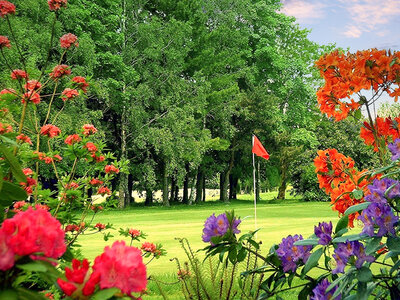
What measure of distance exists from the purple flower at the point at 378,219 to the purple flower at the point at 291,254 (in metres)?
0.34

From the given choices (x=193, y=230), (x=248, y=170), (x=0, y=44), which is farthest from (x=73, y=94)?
(x=248, y=170)

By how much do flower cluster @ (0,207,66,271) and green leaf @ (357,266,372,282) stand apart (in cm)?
99

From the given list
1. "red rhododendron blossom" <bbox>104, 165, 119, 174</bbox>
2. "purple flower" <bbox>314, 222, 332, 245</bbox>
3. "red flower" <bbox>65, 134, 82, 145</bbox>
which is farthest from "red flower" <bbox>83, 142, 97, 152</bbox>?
"purple flower" <bbox>314, 222, 332, 245</bbox>

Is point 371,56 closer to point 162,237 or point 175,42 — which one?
point 162,237

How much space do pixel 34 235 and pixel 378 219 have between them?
1.18m

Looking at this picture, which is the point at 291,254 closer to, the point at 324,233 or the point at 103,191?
the point at 324,233

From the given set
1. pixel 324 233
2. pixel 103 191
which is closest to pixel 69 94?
pixel 103 191

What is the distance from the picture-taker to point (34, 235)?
2.30 feet

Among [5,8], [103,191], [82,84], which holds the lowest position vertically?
[103,191]

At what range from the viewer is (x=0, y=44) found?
303 cm

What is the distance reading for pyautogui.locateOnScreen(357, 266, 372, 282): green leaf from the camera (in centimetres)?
137

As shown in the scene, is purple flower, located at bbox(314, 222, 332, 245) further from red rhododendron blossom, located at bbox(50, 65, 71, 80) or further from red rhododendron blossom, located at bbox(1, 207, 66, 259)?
red rhododendron blossom, located at bbox(50, 65, 71, 80)

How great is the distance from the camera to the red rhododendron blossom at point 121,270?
73 centimetres

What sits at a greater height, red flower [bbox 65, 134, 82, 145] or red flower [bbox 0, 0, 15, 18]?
red flower [bbox 0, 0, 15, 18]
